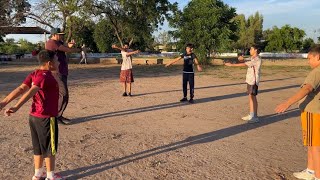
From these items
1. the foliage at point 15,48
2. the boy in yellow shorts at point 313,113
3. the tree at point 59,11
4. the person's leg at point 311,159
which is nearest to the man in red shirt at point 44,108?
the boy in yellow shorts at point 313,113

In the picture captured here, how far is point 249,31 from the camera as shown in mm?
72812

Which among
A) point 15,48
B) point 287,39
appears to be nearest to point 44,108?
point 287,39

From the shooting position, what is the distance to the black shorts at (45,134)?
12.4 feet

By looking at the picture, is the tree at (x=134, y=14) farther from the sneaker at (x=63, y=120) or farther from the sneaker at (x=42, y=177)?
the sneaker at (x=42, y=177)

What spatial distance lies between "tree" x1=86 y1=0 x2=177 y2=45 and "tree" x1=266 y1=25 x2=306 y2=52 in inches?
1197

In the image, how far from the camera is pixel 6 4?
2981cm

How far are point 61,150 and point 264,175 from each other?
305cm

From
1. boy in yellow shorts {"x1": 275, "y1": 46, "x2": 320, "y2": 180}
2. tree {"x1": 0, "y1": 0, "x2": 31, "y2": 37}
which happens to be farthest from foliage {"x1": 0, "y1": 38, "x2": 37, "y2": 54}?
boy in yellow shorts {"x1": 275, "y1": 46, "x2": 320, "y2": 180}

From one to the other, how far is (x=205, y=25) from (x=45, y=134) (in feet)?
94.4

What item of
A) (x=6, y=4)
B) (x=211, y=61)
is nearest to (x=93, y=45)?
(x=6, y=4)

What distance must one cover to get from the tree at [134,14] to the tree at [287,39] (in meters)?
30.4

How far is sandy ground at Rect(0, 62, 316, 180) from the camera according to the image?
4.37m

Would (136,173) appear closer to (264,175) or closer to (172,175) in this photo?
(172,175)

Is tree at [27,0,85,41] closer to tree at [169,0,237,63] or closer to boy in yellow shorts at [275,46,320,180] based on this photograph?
tree at [169,0,237,63]
